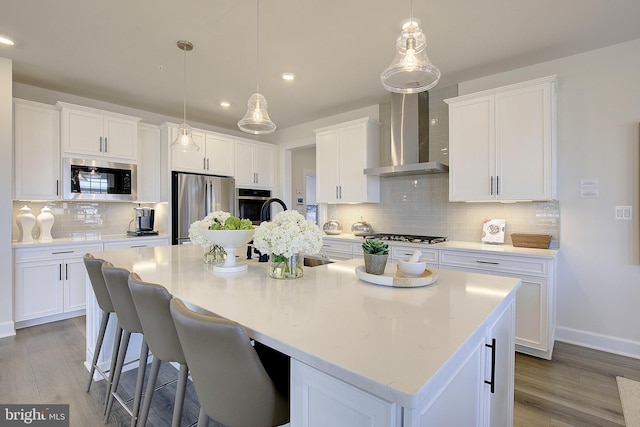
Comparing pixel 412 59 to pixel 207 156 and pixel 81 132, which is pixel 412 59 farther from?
pixel 81 132

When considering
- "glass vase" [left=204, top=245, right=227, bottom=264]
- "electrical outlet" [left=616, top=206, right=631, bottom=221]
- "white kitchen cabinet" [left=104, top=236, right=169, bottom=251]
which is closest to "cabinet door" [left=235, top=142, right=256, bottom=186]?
"white kitchen cabinet" [left=104, top=236, right=169, bottom=251]

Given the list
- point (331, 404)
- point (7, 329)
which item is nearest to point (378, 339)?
point (331, 404)

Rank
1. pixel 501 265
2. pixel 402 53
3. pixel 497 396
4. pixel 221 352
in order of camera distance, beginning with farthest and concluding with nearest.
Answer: pixel 501 265, pixel 402 53, pixel 497 396, pixel 221 352

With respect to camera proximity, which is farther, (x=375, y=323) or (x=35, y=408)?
(x=35, y=408)

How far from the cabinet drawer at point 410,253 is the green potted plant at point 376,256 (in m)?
1.70

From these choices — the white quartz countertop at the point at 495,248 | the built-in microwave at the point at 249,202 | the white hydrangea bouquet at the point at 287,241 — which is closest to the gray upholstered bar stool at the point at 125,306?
the white hydrangea bouquet at the point at 287,241

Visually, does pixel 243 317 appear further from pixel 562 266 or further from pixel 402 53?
pixel 562 266

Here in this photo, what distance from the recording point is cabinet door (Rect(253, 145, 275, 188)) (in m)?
5.32

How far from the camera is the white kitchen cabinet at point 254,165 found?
507cm

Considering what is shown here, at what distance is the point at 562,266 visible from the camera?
9.68 ft

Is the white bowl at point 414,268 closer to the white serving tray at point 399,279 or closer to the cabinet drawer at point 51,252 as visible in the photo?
the white serving tray at point 399,279

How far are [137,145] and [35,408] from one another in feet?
10.2

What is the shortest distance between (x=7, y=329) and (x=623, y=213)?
19.0 ft

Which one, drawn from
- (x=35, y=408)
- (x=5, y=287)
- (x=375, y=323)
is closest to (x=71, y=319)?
(x=5, y=287)
